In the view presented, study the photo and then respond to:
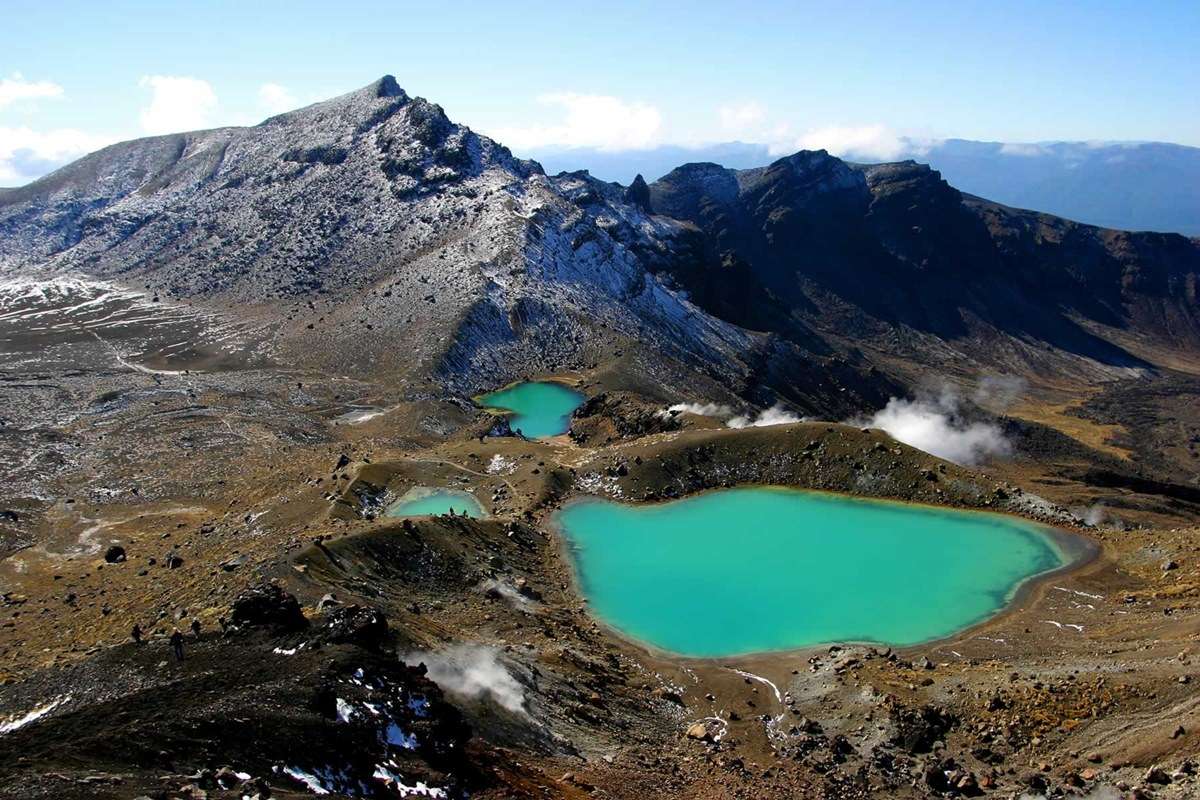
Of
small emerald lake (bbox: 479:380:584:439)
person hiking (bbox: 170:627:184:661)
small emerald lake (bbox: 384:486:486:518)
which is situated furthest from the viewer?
small emerald lake (bbox: 479:380:584:439)

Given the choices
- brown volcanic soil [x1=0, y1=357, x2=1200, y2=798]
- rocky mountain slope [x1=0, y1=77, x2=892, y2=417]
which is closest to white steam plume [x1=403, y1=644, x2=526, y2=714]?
brown volcanic soil [x1=0, y1=357, x2=1200, y2=798]

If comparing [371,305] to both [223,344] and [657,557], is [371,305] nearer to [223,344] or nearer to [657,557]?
[223,344]

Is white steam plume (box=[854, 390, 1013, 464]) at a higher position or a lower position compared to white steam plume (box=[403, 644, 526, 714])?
lower

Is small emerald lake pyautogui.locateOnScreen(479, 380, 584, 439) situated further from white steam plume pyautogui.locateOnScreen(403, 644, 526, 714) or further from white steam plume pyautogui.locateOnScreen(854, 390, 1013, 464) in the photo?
white steam plume pyautogui.locateOnScreen(854, 390, 1013, 464)

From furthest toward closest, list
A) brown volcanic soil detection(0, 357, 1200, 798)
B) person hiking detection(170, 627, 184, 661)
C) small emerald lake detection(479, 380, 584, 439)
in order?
1. small emerald lake detection(479, 380, 584, 439)
2. person hiking detection(170, 627, 184, 661)
3. brown volcanic soil detection(0, 357, 1200, 798)

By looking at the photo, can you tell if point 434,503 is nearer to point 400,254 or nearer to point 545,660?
point 545,660

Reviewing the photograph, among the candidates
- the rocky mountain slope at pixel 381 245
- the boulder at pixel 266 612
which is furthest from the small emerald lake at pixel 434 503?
the rocky mountain slope at pixel 381 245

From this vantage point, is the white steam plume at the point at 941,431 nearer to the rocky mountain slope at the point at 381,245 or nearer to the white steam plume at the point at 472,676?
the rocky mountain slope at the point at 381,245
